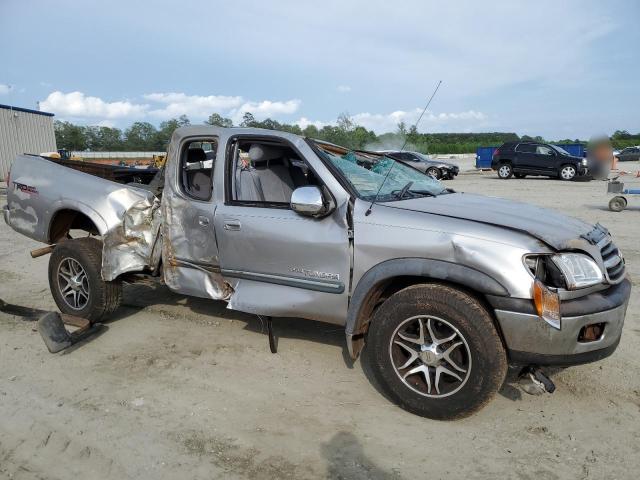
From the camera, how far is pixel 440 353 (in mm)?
2994

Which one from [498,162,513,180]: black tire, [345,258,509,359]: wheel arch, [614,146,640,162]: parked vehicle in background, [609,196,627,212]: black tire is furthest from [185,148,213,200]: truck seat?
[614,146,640,162]: parked vehicle in background

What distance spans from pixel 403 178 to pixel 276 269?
1.27 metres

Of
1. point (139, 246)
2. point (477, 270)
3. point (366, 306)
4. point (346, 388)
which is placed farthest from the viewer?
point (139, 246)

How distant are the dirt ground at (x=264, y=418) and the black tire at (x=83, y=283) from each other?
1.02ft

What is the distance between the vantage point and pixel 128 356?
4039 mm

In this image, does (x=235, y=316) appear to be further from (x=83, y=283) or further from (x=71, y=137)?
(x=71, y=137)

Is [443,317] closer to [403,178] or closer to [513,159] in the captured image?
[403,178]

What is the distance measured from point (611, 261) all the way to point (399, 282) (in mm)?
1353

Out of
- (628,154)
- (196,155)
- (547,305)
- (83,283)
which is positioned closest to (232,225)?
(196,155)

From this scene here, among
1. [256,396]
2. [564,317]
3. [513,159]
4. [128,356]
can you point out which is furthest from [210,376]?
[513,159]

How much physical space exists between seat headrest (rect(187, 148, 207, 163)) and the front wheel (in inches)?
810

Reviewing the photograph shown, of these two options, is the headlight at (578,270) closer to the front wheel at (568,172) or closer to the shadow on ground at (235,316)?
the shadow on ground at (235,316)

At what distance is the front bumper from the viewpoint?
8.86ft

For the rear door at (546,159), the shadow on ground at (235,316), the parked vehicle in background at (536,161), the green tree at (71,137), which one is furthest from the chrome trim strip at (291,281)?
the green tree at (71,137)
